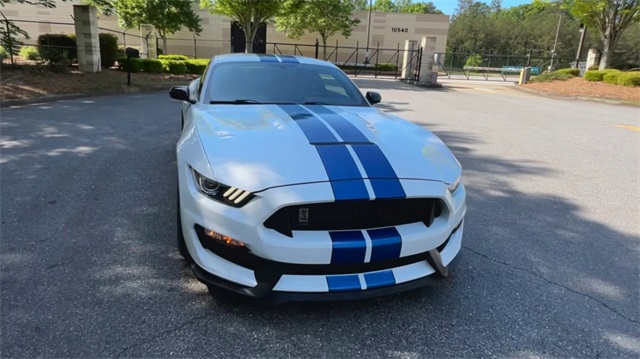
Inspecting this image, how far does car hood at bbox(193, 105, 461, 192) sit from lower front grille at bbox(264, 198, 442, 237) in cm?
14

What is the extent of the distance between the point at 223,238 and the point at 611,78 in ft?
75.0

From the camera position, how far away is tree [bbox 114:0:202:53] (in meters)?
27.1

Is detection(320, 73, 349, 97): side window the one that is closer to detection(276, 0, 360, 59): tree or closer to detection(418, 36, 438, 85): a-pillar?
detection(418, 36, 438, 85): a-pillar

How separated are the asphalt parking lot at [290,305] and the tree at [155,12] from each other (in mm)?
25064

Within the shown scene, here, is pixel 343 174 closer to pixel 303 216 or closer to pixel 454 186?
pixel 303 216

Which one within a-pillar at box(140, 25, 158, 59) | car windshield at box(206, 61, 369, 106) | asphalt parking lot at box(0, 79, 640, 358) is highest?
a-pillar at box(140, 25, 158, 59)

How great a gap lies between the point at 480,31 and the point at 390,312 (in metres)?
79.7

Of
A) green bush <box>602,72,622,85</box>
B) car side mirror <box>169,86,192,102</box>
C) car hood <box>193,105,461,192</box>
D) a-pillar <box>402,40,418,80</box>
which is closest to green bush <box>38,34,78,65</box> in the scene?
car side mirror <box>169,86,192,102</box>

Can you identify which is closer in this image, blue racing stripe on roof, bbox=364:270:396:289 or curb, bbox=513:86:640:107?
blue racing stripe on roof, bbox=364:270:396:289

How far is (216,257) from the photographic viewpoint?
2.16 m

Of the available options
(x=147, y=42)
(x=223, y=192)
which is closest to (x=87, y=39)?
(x=223, y=192)

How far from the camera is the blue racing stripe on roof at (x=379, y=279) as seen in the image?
2.11m

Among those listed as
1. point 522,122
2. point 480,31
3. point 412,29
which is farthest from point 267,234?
point 480,31

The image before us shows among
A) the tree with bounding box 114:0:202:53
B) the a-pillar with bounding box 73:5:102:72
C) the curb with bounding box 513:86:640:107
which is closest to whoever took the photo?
the a-pillar with bounding box 73:5:102:72
